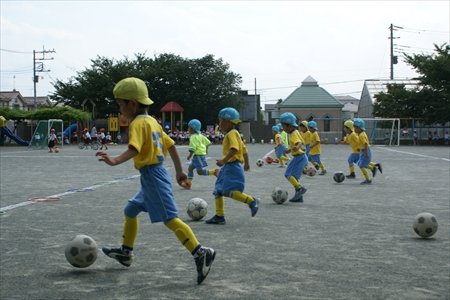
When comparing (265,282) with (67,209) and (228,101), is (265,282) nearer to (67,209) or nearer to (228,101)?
(67,209)

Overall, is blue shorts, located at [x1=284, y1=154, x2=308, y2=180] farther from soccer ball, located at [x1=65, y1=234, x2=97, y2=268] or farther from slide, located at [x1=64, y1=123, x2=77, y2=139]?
slide, located at [x1=64, y1=123, x2=77, y2=139]

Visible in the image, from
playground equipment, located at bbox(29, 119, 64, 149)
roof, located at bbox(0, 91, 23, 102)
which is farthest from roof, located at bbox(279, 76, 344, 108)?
roof, located at bbox(0, 91, 23, 102)

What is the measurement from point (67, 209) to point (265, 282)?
568 cm

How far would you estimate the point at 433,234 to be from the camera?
7.25m

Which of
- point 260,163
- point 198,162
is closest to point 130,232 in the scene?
point 198,162

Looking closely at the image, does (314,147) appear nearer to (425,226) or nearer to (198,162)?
(198,162)

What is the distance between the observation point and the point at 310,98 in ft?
234

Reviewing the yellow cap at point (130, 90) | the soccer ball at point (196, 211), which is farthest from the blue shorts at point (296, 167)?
the yellow cap at point (130, 90)

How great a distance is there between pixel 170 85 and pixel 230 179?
52.8 m

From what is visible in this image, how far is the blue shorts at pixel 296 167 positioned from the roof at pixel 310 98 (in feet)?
193

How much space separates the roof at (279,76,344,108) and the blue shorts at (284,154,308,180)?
5894 cm

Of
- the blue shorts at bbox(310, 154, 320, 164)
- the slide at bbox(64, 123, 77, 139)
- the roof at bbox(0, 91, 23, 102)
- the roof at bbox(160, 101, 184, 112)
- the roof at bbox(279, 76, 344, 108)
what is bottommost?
the blue shorts at bbox(310, 154, 320, 164)

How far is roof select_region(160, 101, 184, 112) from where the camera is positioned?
185 feet

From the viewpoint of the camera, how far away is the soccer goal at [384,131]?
51.4 m
